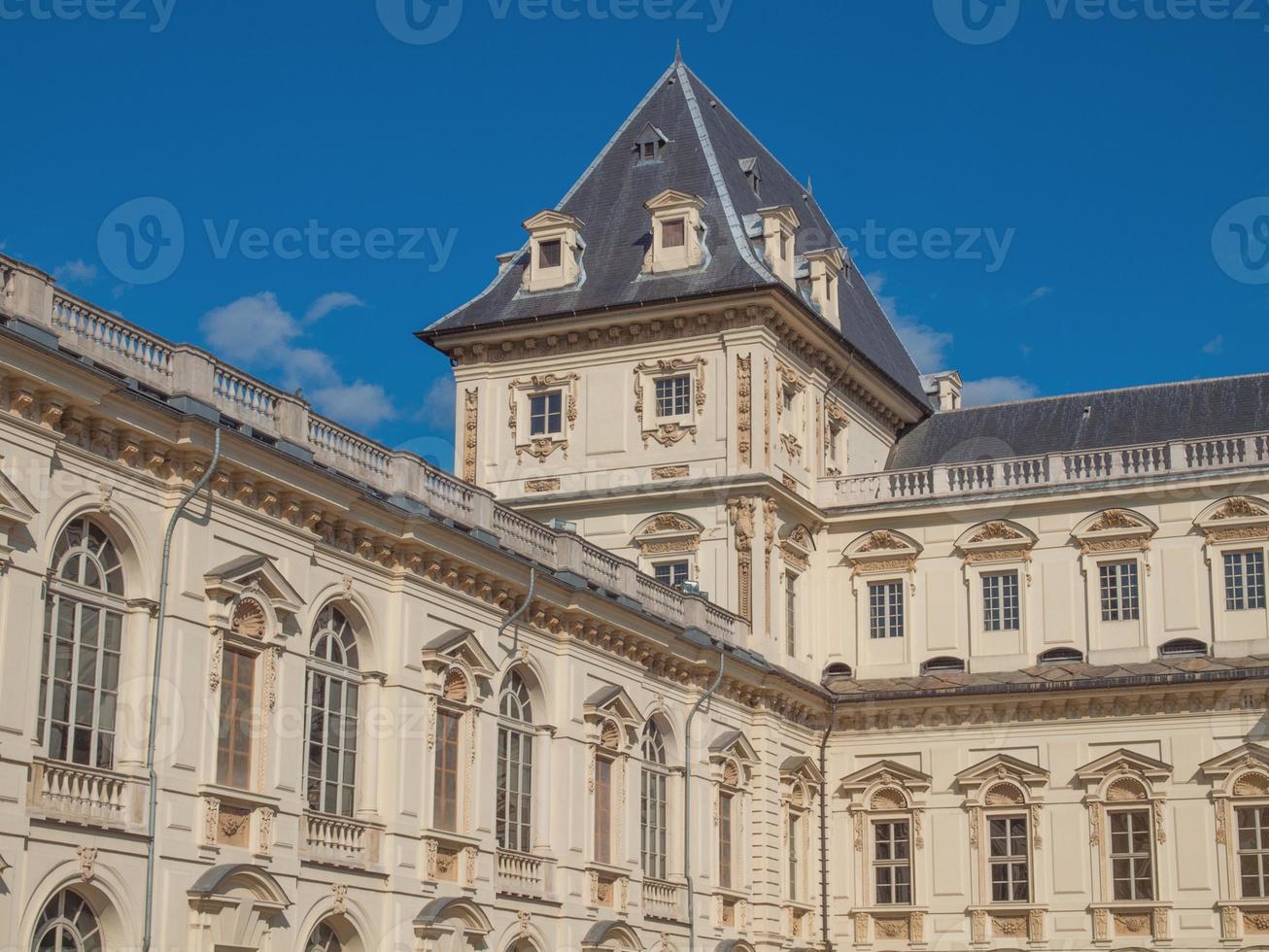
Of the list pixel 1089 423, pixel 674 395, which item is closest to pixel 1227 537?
pixel 1089 423

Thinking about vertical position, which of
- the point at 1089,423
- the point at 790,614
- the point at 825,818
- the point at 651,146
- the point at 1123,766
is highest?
the point at 651,146

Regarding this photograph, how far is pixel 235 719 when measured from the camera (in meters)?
27.3


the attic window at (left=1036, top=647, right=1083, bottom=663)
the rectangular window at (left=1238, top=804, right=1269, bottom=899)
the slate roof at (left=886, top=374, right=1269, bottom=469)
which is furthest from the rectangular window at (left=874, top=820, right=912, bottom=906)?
the slate roof at (left=886, top=374, right=1269, bottom=469)

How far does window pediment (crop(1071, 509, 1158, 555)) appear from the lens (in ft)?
153

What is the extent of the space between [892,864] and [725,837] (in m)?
6.66

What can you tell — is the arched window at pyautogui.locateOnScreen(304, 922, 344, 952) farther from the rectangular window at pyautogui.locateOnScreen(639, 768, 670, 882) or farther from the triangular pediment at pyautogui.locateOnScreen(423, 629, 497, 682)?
the rectangular window at pyautogui.locateOnScreen(639, 768, 670, 882)

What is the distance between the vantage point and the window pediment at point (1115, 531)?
46.6 metres

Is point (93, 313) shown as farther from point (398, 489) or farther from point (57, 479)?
point (398, 489)

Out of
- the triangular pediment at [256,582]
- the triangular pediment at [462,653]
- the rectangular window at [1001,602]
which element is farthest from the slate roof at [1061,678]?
the triangular pediment at [256,582]

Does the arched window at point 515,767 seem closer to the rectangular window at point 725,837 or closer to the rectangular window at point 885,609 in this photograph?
the rectangular window at point 725,837

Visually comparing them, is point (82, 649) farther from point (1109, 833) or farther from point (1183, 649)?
point (1183, 649)

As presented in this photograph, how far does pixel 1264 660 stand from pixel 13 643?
3026cm

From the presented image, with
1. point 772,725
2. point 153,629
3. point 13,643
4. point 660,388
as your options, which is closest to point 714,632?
point 772,725

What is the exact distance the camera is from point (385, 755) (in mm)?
30844
